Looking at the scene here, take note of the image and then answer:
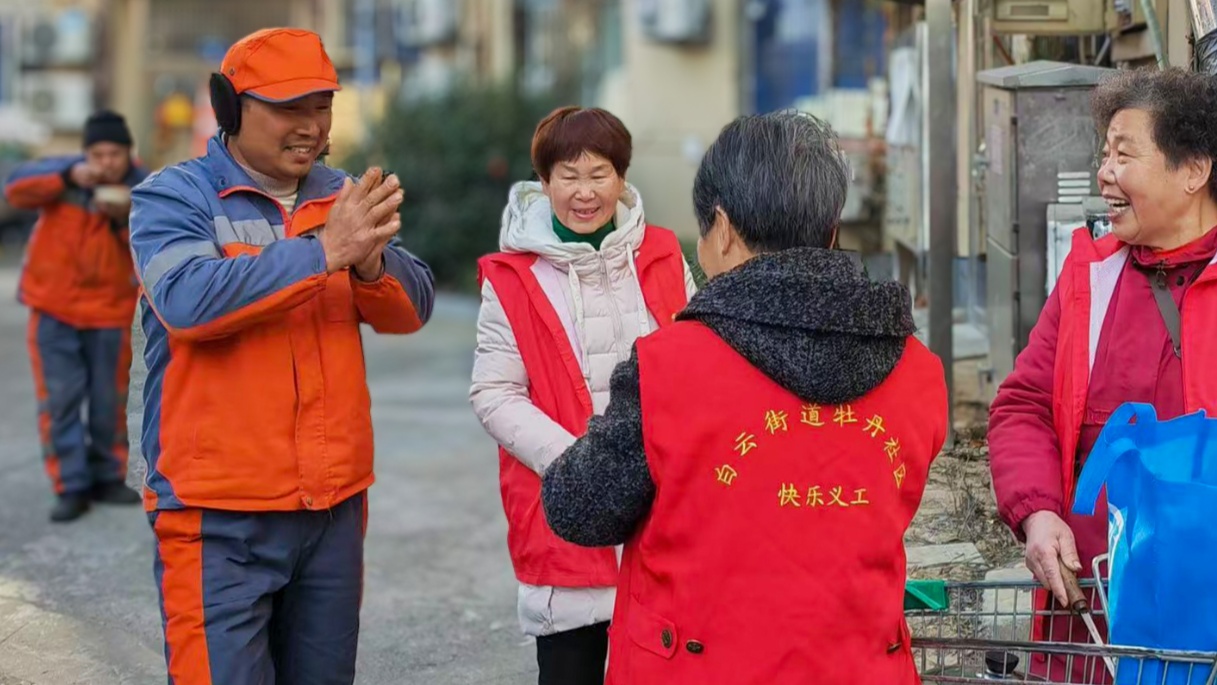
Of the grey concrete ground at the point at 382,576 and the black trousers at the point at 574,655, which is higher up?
the black trousers at the point at 574,655

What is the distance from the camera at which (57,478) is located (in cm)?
756

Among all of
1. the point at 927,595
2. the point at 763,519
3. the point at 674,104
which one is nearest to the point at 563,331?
the point at 927,595

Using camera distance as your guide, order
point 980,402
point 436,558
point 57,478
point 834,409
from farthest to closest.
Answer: point 57,478 → point 436,558 → point 980,402 → point 834,409

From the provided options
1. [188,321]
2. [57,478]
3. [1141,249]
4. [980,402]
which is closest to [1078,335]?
[1141,249]

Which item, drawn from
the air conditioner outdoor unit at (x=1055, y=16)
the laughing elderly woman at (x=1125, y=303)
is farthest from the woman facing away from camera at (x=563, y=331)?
the air conditioner outdoor unit at (x=1055, y=16)

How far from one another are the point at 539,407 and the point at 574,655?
1.88 feet

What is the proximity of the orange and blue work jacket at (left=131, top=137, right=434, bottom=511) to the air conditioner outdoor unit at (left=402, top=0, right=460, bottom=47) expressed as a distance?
65.3 feet

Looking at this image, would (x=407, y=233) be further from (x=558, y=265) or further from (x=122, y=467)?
(x=558, y=265)

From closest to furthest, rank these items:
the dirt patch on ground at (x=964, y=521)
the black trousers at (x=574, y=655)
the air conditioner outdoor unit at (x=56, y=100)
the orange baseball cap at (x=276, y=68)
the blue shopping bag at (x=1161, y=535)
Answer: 1. the blue shopping bag at (x=1161, y=535)
2. the orange baseball cap at (x=276, y=68)
3. the black trousers at (x=574, y=655)
4. the dirt patch on ground at (x=964, y=521)
5. the air conditioner outdoor unit at (x=56, y=100)

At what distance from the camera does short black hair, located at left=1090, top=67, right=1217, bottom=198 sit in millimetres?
3197

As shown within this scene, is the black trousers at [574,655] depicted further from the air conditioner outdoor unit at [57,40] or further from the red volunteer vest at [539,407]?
the air conditioner outdoor unit at [57,40]

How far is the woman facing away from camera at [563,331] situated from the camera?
12.1ft

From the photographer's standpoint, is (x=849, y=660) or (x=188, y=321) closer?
(x=849, y=660)

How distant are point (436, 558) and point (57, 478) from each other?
198 cm
